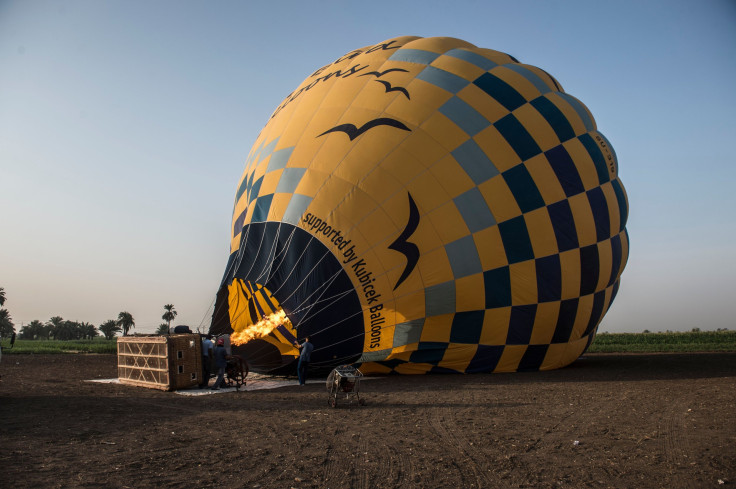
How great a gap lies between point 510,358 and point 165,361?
635 cm

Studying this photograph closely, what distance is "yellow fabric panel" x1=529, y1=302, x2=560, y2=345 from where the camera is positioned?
384 inches

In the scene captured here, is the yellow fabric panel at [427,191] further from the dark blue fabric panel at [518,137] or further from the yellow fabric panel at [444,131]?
the dark blue fabric panel at [518,137]

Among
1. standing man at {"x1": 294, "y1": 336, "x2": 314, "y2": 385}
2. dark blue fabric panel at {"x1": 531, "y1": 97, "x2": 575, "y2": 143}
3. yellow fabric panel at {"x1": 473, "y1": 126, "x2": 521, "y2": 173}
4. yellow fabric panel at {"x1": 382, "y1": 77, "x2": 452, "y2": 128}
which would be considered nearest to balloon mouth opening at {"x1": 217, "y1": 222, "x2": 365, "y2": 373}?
standing man at {"x1": 294, "y1": 336, "x2": 314, "y2": 385}

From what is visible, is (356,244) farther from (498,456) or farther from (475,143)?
(498,456)

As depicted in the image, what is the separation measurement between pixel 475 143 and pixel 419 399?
4757 mm

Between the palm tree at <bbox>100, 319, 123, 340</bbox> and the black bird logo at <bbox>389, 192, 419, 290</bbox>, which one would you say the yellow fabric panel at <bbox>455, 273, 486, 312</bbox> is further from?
the palm tree at <bbox>100, 319, 123, 340</bbox>

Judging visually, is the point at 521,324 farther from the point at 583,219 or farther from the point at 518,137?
the point at 518,137

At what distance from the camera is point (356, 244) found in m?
8.84

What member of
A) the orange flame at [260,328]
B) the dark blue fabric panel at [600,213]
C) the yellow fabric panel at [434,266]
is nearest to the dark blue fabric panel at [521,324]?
the yellow fabric panel at [434,266]

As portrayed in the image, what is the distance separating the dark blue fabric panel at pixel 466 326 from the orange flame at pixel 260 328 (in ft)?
9.95

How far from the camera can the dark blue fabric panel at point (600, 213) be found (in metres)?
10.5

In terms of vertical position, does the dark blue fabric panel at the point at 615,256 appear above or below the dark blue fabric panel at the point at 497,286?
above

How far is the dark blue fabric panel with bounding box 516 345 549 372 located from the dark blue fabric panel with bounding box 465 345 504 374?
28.3 inches

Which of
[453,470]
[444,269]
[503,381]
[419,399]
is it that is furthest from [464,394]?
[453,470]
